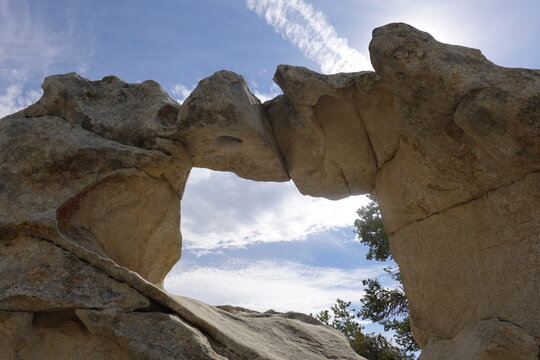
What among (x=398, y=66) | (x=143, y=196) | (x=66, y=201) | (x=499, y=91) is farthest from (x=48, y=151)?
(x=499, y=91)

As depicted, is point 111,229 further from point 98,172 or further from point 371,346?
point 371,346

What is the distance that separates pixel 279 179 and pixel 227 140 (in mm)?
867

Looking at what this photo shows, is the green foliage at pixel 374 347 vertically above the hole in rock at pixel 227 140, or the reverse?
the hole in rock at pixel 227 140

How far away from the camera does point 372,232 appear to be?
41.9 ft

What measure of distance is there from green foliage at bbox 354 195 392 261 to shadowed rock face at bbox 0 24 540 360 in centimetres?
587

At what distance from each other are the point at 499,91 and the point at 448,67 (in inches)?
18.6

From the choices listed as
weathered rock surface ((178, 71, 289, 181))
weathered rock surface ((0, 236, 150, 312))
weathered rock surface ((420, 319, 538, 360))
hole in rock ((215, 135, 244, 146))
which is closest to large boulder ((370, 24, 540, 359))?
weathered rock surface ((420, 319, 538, 360))

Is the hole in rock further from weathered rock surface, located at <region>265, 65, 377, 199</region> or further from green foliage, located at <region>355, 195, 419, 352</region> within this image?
green foliage, located at <region>355, 195, 419, 352</region>

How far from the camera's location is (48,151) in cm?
538

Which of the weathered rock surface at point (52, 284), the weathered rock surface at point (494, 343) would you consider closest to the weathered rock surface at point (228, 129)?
the weathered rock surface at point (52, 284)

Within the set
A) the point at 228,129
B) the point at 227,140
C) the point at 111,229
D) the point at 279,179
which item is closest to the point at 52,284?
the point at 111,229

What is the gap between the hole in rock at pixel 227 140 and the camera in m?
6.20

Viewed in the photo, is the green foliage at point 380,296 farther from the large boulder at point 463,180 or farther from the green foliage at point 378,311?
the large boulder at point 463,180

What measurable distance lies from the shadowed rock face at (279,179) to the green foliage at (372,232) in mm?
5873
